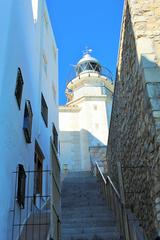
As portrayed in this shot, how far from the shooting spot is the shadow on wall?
20.1 m

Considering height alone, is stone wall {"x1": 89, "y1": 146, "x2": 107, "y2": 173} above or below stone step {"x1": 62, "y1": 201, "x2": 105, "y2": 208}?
above

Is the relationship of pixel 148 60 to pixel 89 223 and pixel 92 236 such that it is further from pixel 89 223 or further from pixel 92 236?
pixel 89 223

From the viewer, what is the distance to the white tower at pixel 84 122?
20.6m

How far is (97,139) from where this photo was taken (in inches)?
837

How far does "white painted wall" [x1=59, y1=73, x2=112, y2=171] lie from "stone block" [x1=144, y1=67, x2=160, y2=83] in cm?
1412

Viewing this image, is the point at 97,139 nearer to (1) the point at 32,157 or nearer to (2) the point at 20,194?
(1) the point at 32,157

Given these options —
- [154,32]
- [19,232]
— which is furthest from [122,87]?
[19,232]

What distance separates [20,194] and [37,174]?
10.3 ft

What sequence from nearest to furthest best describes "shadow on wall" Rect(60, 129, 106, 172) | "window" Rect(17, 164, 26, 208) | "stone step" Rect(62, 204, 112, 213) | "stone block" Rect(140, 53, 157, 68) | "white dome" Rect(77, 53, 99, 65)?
1. "stone block" Rect(140, 53, 157, 68)
2. "window" Rect(17, 164, 26, 208)
3. "stone step" Rect(62, 204, 112, 213)
4. "shadow on wall" Rect(60, 129, 106, 172)
5. "white dome" Rect(77, 53, 99, 65)

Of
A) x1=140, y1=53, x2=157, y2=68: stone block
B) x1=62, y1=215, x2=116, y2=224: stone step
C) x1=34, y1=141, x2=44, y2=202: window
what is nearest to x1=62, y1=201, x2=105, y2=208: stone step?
x1=34, y1=141, x2=44, y2=202: window

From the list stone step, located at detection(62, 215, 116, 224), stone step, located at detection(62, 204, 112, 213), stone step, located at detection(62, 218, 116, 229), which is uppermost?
stone step, located at detection(62, 204, 112, 213)

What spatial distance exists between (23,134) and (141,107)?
2.95 metres

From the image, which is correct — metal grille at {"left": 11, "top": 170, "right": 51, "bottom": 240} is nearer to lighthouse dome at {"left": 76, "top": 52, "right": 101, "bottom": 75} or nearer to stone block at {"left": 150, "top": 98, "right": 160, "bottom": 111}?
stone block at {"left": 150, "top": 98, "right": 160, "bottom": 111}

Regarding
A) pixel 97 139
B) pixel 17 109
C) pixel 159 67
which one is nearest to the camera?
pixel 159 67
